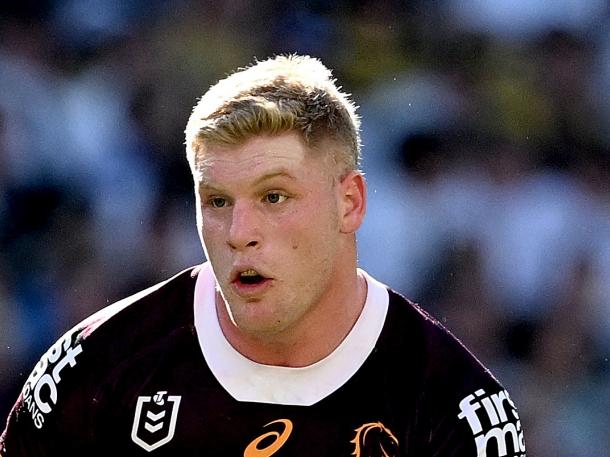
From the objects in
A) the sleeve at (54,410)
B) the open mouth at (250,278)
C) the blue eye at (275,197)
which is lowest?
the sleeve at (54,410)

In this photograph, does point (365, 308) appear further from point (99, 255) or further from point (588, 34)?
point (588, 34)

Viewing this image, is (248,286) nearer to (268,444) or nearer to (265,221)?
(265,221)

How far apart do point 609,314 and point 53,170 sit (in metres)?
3.12

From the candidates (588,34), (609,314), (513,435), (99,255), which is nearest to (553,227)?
(609,314)

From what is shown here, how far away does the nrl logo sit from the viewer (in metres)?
3.81

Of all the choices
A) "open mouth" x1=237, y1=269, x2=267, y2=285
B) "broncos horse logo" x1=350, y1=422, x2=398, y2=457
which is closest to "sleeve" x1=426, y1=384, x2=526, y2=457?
"broncos horse logo" x1=350, y1=422, x2=398, y2=457

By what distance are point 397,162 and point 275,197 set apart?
12.5 ft

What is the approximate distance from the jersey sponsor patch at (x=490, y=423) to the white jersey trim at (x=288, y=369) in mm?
344

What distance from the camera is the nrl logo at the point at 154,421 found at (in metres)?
3.81

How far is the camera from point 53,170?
7.38 metres

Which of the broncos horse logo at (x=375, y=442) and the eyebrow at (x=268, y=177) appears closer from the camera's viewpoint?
the eyebrow at (x=268, y=177)

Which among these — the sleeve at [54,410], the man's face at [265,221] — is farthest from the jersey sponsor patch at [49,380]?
the man's face at [265,221]

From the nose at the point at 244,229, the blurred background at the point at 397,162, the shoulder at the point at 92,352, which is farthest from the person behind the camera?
the blurred background at the point at 397,162

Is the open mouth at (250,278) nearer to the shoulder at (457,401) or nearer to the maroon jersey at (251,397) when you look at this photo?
the maroon jersey at (251,397)
